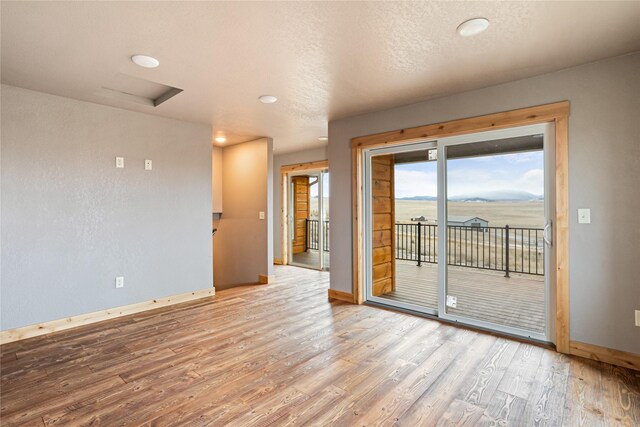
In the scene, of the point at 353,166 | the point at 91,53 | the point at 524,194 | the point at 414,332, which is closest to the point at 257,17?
the point at 91,53

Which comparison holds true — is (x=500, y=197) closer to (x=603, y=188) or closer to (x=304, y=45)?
(x=603, y=188)

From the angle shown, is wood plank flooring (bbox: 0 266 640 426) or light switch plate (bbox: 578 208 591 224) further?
light switch plate (bbox: 578 208 591 224)

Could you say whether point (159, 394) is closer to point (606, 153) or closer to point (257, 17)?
point (257, 17)

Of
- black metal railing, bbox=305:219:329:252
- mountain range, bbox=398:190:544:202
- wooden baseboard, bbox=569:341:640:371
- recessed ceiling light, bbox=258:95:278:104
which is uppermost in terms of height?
recessed ceiling light, bbox=258:95:278:104

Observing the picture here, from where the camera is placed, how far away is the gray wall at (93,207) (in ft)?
10.2

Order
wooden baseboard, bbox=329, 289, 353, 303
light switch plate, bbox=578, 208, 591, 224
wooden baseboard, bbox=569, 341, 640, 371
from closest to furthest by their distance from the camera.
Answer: wooden baseboard, bbox=569, 341, 640, 371, light switch plate, bbox=578, 208, 591, 224, wooden baseboard, bbox=329, 289, 353, 303

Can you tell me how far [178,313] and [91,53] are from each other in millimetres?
2812

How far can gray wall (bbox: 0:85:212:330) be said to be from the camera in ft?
10.2

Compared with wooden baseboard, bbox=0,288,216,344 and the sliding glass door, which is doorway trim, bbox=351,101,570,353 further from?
wooden baseboard, bbox=0,288,216,344

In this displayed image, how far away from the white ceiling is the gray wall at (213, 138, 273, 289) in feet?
7.05

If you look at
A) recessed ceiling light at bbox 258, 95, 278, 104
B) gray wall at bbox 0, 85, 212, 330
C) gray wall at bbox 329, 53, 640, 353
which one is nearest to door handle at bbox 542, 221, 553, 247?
gray wall at bbox 329, 53, 640, 353

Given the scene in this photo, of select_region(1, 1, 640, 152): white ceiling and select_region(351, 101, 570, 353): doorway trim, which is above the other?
select_region(1, 1, 640, 152): white ceiling

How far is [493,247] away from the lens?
10.9 ft

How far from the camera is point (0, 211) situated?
3.01 metres
